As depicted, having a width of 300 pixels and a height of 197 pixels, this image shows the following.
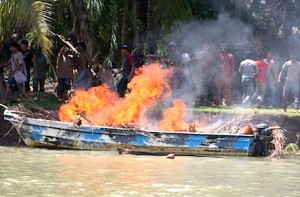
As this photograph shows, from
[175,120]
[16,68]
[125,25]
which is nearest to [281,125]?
[175,120]

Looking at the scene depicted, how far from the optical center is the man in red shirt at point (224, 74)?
863 inches

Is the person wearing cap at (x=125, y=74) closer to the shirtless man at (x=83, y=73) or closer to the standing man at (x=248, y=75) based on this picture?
the shirtless man at (x=83, y=73)

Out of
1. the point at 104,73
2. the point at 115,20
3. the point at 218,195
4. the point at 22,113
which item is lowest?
the point at 218,195

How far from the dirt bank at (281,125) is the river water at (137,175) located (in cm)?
136

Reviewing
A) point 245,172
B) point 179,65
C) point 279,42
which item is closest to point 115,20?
point 179,65

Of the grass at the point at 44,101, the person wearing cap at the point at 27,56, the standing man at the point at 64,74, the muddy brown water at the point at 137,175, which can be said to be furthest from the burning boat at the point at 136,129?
the person wearing cap at the point at 27,56

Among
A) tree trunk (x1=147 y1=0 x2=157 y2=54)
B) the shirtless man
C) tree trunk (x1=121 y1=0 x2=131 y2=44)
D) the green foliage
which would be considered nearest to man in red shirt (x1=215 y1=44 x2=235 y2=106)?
tree trunk (x1=147 y1=0 x2=157 y2=54)

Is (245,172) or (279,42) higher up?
(279,42)

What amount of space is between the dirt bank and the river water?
53.5 inches

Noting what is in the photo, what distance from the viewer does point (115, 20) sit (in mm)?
25406

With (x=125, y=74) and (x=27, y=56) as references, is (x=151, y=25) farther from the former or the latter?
(x=125, y=74)

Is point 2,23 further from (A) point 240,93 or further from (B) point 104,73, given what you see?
(A) point 240,93

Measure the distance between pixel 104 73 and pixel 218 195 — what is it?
995cm

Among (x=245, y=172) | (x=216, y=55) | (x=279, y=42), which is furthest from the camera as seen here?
(x=279, y=42)
